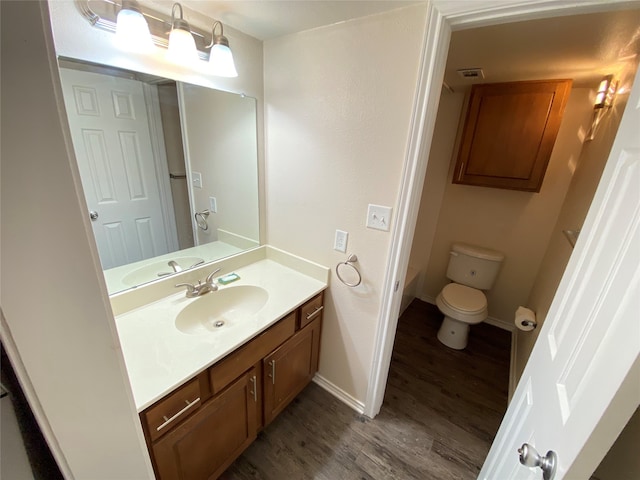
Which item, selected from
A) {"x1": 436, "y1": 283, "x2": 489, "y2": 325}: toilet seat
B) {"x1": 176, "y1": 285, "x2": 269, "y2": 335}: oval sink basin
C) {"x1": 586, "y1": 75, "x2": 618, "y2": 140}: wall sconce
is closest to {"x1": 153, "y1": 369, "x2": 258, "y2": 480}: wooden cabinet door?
{"x1": 176, "y1": 285, "x2": 269, "y2": 335}: oval sink basin

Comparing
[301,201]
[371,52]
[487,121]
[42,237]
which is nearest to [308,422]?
[301,201]

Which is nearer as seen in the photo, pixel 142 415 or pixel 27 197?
pixel 27 197

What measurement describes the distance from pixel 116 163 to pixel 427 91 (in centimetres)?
132

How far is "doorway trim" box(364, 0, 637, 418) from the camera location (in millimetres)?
831

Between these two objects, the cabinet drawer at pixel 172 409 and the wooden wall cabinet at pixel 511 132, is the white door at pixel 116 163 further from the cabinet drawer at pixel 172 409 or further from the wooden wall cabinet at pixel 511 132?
the wooden wall cabinet at pixel 511 132

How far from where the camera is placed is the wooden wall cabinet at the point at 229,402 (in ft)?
3.01

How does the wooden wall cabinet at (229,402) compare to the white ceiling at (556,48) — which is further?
the white ceiling at (556,48)

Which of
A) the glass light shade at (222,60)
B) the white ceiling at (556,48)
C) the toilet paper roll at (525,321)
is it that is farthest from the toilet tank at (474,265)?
the glass light shade at (222,60)

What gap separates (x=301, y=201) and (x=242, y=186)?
406 mm

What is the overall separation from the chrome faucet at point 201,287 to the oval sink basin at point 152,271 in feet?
0.36

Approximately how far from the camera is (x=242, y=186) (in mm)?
1649

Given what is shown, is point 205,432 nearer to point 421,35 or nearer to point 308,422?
point 308,422

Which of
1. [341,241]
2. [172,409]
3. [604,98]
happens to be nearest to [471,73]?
[604,98]

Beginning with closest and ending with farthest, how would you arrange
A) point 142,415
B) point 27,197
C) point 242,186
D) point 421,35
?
point 27,197, point 142,415, point 421,35, point 242,186
